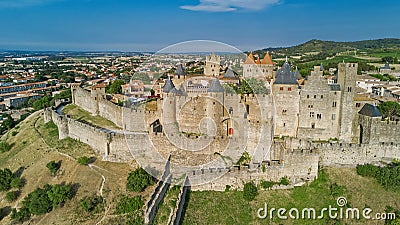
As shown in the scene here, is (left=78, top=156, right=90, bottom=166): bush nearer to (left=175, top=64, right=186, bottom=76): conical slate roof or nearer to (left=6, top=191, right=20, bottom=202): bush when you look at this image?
(left=6, top=191, right=20, bottom=202): bush

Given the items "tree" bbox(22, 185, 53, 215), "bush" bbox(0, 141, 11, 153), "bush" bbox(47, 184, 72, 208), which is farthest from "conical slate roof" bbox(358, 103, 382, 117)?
"bush" bbox(0, 141, 11, 153)

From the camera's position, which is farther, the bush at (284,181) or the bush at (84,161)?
the bush at (84,161)

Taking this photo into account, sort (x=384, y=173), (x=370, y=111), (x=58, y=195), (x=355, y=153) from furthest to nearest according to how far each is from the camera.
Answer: (x=370, y=111) → (x=355, y=153) → (x=58, y=195) → (x=384, y=173)

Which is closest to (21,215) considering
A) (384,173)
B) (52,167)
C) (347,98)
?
(52,167)

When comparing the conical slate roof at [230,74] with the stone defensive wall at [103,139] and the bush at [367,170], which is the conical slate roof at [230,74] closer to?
the stone defensive wall at [103,139]

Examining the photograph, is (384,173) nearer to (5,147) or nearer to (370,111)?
(370,111)

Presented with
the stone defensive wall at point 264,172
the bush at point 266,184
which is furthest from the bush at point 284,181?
the bush at point 266,184

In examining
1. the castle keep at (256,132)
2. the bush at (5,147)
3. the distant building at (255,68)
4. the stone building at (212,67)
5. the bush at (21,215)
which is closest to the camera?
the castle keep at (256,132)
